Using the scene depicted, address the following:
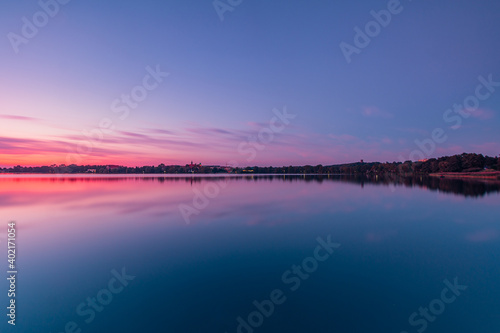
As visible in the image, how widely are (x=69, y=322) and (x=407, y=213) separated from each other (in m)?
22.0

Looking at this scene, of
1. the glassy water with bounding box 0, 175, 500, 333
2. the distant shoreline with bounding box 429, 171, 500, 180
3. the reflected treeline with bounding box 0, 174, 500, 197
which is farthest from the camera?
the distant shoreline with bounding box 429, 171, 500, 180

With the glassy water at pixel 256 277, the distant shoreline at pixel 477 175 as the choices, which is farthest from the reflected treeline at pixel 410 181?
the glassy water at pixel 256 277

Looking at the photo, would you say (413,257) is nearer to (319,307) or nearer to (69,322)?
(319,307)

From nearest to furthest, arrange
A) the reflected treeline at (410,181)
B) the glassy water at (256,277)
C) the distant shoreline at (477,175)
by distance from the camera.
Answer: the glassy water at (256,277) → the reflected treeline at (410,181) → the distant shoreline at (477,175)

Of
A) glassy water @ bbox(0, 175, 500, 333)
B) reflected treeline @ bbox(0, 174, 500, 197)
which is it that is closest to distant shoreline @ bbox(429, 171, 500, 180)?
reflected treeline @ bbox(0, 174, 500, 197)

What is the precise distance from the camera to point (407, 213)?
19922mm

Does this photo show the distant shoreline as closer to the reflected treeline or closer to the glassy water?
the reflected treeline

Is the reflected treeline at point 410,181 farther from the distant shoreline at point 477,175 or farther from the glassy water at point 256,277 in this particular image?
the glassy water at point 256,277

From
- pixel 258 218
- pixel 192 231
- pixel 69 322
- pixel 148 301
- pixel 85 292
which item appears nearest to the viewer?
pixel 69 322

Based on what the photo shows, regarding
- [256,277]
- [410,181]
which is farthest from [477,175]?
[256,277]

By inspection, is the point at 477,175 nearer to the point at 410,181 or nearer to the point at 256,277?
the point at 410,181

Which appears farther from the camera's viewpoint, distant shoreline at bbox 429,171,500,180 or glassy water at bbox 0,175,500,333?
distant shoreline at bbox 429,171,500,180

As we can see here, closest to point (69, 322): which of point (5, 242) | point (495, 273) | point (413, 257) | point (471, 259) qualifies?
point (5, 242)

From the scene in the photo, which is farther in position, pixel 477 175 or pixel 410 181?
pixel 477 175
